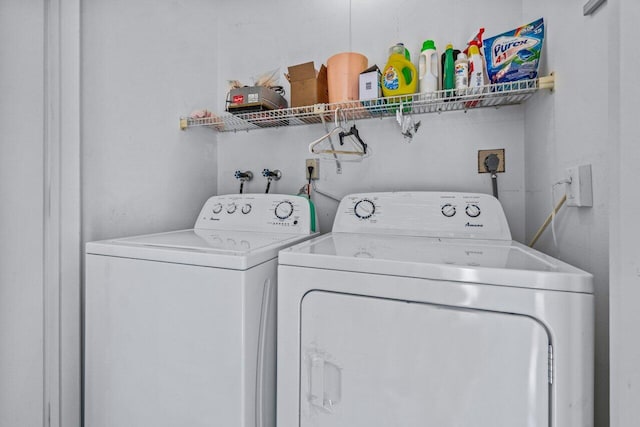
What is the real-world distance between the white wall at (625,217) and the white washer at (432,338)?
0.17 meters

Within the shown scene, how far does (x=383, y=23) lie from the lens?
177cm

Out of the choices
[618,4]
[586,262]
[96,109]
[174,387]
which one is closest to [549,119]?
[586,262]

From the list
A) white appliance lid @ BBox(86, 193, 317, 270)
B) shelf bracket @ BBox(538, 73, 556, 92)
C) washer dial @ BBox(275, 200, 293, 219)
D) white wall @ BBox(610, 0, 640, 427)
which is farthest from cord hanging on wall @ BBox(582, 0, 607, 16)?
washer dial @ BBox(275, 200, 293, 219)

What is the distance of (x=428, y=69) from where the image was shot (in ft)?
4.87

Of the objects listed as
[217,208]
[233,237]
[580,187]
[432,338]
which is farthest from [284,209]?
[580,187]

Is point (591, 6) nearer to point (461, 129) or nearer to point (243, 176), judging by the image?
point (461, 129)

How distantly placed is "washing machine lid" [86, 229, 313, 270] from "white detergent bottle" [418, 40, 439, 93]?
37.5 inches

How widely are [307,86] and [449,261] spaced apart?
3.90ft

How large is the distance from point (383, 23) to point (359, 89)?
0.56 metres

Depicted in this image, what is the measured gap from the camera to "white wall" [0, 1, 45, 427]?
112 centimetres

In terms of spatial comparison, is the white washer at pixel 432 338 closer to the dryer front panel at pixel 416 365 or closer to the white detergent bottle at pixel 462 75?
the dryer front panel at pixel 416 365

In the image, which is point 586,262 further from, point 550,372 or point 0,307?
point 0,307

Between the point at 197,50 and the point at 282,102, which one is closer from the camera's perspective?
the point at 282,102

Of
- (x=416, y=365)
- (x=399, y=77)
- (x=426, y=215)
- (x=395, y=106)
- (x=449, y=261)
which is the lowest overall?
(x=416, y=365)
